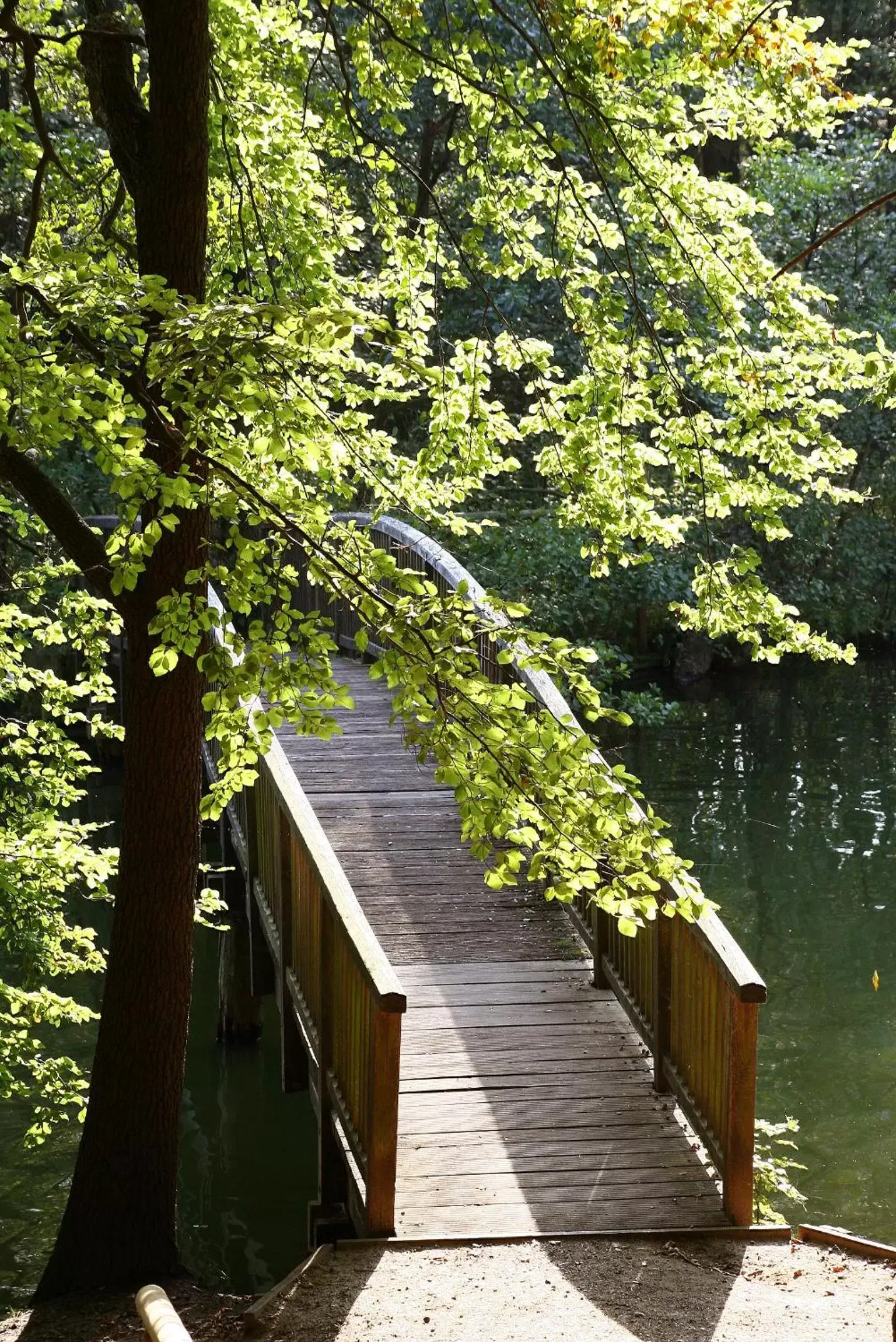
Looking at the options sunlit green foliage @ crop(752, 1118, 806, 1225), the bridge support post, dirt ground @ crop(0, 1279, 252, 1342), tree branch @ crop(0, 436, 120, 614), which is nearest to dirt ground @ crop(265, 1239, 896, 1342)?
sunlit green foliage @ crop(752, 1118, 806, 1225)

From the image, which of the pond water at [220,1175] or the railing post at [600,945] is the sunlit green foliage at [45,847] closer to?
the pond water at [220,1175]

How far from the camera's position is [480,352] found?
22.0 feet

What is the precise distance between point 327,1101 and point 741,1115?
191 centimetres

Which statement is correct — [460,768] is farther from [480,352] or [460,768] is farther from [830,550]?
[830,550]

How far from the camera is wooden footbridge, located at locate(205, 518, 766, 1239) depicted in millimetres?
5676

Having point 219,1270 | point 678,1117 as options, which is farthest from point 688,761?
point 678,1117

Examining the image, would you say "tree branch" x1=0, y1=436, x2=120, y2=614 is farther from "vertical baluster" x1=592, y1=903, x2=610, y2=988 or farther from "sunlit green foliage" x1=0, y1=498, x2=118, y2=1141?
"vertical baluster" x1=592, y1=903, x2=610, y2=988

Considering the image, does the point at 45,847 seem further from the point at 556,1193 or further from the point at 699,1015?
the point at 699,1015

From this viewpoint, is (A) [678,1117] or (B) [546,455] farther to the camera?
(B) [546,455]

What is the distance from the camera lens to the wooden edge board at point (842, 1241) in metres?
5.45

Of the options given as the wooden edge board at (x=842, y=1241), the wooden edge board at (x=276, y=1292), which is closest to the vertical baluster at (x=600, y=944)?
the wooden edge board at (x=842, y=1241)

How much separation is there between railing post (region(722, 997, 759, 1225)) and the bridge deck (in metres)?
0.12

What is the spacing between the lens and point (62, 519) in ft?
21.6

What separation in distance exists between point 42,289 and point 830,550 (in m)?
19.5
